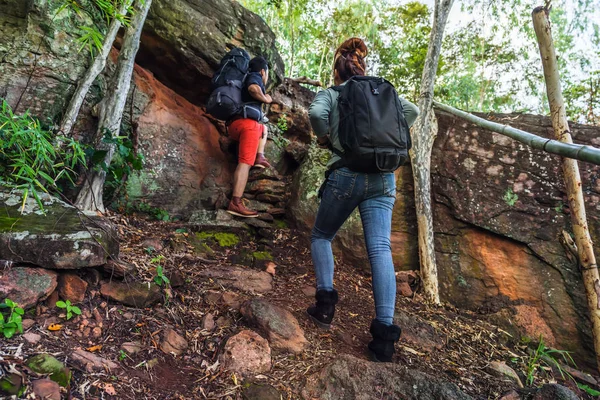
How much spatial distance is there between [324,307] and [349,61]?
1822mm

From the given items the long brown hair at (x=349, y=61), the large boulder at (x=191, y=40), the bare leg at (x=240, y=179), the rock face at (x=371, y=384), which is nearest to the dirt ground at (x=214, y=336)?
the rock face at (x=371, y=384)

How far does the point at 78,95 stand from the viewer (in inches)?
139

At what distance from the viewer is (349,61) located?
2.71 m

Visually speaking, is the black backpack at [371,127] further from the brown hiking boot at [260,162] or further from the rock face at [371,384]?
the brown hiking boot at [260,162]

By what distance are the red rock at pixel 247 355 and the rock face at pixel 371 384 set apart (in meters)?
0.29

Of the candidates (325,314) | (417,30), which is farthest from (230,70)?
(417,30)

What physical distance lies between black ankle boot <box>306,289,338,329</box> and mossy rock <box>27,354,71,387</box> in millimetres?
1499

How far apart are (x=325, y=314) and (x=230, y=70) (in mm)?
2913

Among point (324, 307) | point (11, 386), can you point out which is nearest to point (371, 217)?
point (324, 307)

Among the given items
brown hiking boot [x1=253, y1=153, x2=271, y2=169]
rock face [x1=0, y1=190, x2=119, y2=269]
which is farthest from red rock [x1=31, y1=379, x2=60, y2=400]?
brown hiking boot [x1=253, y1=153, x2=271, y2=169]

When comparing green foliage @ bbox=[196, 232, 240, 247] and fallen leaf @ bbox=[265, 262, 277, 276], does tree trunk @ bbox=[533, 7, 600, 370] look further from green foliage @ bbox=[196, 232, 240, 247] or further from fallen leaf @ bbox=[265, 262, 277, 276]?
green foliage @ bbox=[196, 232, 240, 247]

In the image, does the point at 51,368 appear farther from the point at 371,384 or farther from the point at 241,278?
the point at 241,278

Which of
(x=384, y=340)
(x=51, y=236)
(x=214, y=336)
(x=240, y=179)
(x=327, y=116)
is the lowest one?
(x=214, y=336)

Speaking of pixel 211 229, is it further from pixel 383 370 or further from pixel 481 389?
pixel 481 389
